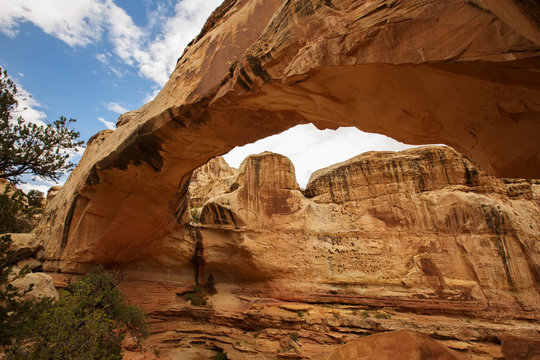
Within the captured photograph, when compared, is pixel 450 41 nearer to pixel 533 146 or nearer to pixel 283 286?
pixel 533 146

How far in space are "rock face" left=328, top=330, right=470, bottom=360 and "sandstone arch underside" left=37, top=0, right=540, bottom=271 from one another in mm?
3592

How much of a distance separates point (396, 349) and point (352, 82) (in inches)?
197

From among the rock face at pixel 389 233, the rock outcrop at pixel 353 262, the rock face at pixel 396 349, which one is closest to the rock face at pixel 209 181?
the rock face at pixel 389 233

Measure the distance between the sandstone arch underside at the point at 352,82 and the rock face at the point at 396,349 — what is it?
3.59 m

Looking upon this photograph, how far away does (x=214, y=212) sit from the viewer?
615 inches

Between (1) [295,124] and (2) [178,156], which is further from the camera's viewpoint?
(2) [178,156]

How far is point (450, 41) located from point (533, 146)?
2.61 metres

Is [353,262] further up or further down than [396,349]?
further up

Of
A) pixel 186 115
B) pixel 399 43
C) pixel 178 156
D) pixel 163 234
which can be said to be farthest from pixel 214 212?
pixel 399 43

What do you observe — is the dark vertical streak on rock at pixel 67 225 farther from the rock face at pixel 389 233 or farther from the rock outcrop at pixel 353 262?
the rock face at pixel 389 233

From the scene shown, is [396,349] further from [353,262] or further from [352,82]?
[353,262]

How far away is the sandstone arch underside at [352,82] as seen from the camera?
338 cm

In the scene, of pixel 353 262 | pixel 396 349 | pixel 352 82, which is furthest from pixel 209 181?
pixel 396 349

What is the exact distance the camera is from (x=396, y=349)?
510 centimetres
